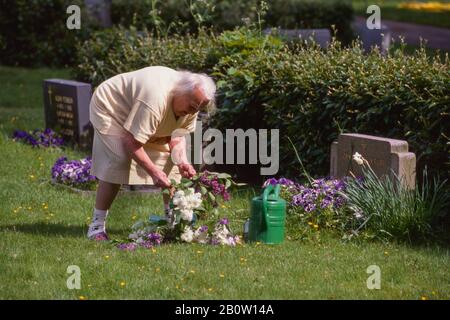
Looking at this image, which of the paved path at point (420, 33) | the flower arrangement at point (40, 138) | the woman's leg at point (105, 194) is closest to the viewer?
the woman's leg at point (105, 194)

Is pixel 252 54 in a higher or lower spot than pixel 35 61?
higher

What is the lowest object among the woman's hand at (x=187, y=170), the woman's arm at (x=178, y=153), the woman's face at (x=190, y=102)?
the woman's hand at (x=187, y=170)

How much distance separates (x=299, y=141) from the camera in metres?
7.77

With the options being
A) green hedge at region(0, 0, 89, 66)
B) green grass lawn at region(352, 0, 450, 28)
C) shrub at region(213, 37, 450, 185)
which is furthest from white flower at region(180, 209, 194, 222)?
green grass lawn at region(352, 0, 450, 28)

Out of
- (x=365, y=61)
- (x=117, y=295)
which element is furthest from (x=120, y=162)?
(x=365, y=61)

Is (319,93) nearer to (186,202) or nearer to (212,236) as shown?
(212,236)

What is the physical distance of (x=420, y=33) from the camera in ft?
63.3

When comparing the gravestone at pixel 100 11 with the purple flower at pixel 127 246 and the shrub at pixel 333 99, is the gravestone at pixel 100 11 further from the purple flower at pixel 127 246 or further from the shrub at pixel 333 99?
the purple flower at pixel 127 246

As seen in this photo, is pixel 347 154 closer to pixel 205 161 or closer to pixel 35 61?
pixel 205 161

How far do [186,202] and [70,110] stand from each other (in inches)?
174

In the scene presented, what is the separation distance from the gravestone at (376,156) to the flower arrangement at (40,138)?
375 cm

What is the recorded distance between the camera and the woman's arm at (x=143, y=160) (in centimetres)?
583

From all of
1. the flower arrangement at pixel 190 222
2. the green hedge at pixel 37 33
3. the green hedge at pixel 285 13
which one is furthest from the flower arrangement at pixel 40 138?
the green hedge at pixel 285 13

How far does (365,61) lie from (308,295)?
304cm
